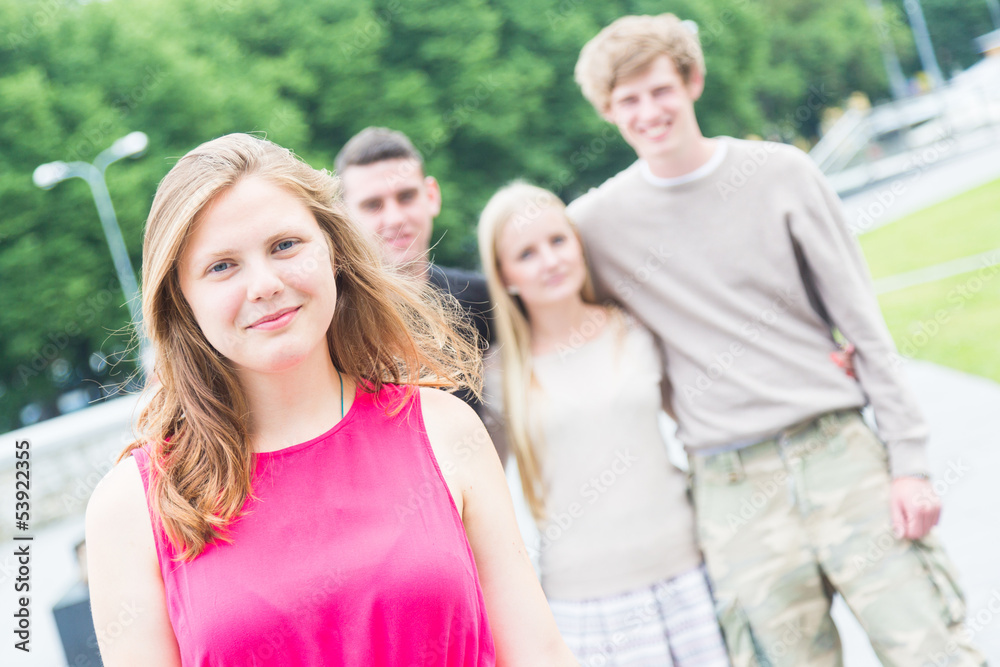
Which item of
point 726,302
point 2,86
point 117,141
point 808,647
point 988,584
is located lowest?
point 988,584

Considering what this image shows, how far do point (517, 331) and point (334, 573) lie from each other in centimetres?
162

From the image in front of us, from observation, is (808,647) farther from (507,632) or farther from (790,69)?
(790,69)

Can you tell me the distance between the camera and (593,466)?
9.53 feet

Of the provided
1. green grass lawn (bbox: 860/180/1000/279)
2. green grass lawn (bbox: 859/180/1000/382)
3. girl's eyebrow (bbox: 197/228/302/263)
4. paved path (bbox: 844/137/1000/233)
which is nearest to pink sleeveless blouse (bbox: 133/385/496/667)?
girl's eyebrow (bbox: 197/228/302/263)

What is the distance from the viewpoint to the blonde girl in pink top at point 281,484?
1.62m

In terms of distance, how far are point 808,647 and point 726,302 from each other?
112cm

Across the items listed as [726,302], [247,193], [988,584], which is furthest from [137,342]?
[988,584]

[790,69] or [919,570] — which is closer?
[919,570]

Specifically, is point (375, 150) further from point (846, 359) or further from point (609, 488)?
point (846, 359)

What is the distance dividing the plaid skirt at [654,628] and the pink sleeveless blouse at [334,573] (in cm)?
115

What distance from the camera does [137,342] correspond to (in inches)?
81.0

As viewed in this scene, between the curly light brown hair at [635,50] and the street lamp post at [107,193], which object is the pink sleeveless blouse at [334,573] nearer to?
the curly light brown hair at [635,50]

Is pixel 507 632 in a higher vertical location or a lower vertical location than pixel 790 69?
lower

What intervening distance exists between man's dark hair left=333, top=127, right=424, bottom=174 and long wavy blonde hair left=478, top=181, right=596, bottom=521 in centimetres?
37
